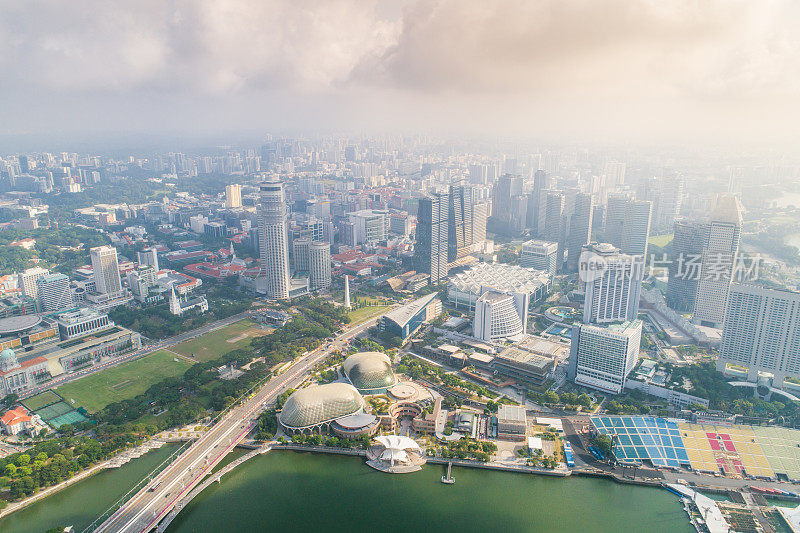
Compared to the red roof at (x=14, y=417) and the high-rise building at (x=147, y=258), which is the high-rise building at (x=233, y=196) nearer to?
the high-rise building at (x=147, y=258)

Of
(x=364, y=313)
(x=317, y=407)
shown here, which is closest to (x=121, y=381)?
(x=317, y=407)

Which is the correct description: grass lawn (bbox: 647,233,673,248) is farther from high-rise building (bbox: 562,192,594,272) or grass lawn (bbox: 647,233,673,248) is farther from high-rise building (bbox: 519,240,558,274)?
high-rise building (bbox: 519,240,558,274)

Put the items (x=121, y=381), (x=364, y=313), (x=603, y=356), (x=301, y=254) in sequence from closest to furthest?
(x=603, y=356) → (x=121, y=381) → (x=364, y=313) → (x=301, y=254)

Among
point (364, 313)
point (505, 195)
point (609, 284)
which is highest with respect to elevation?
point (505, 195)

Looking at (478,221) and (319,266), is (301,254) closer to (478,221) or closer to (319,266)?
(319,266)

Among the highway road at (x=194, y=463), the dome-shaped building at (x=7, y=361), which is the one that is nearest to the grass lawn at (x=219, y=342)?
the highway road at (x=194, y=463)

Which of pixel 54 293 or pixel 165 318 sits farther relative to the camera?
pixel 54 293
